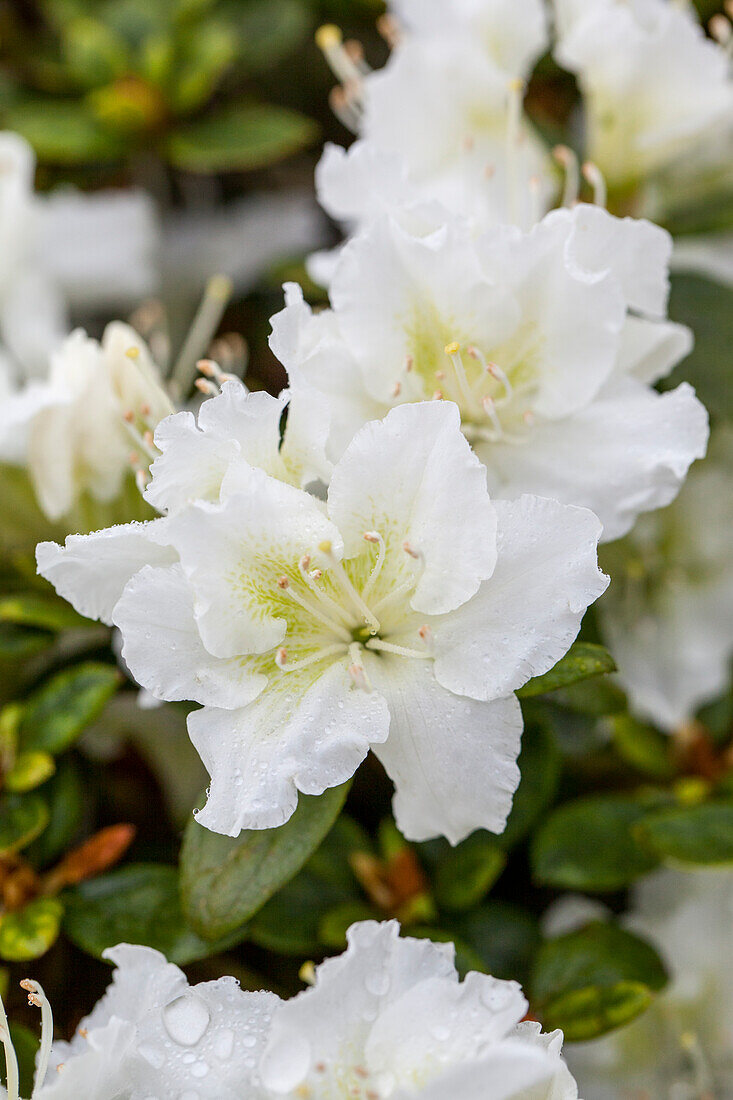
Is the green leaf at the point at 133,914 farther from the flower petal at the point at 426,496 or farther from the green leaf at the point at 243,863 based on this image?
the flower petal at the point at 426,496

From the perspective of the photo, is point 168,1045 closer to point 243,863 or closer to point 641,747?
point 243,863

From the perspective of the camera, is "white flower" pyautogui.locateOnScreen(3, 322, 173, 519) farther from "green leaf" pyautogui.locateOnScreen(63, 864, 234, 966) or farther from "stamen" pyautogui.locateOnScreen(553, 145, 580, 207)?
"stamen" pyautogui.locateOnScreen(553, 145, 580, 207)

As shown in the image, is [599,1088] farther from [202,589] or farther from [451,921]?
[202,589]

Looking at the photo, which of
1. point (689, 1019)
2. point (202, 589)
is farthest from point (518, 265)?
point (689, 1019)

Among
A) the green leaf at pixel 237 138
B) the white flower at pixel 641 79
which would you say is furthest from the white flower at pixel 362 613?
the green leaf at pixel 237 138

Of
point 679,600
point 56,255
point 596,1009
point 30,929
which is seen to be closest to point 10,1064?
point 30,929

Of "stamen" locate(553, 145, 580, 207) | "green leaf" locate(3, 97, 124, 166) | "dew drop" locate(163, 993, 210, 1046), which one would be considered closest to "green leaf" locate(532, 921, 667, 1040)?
"dew drop" locate(163, 993, 210, 1046)
